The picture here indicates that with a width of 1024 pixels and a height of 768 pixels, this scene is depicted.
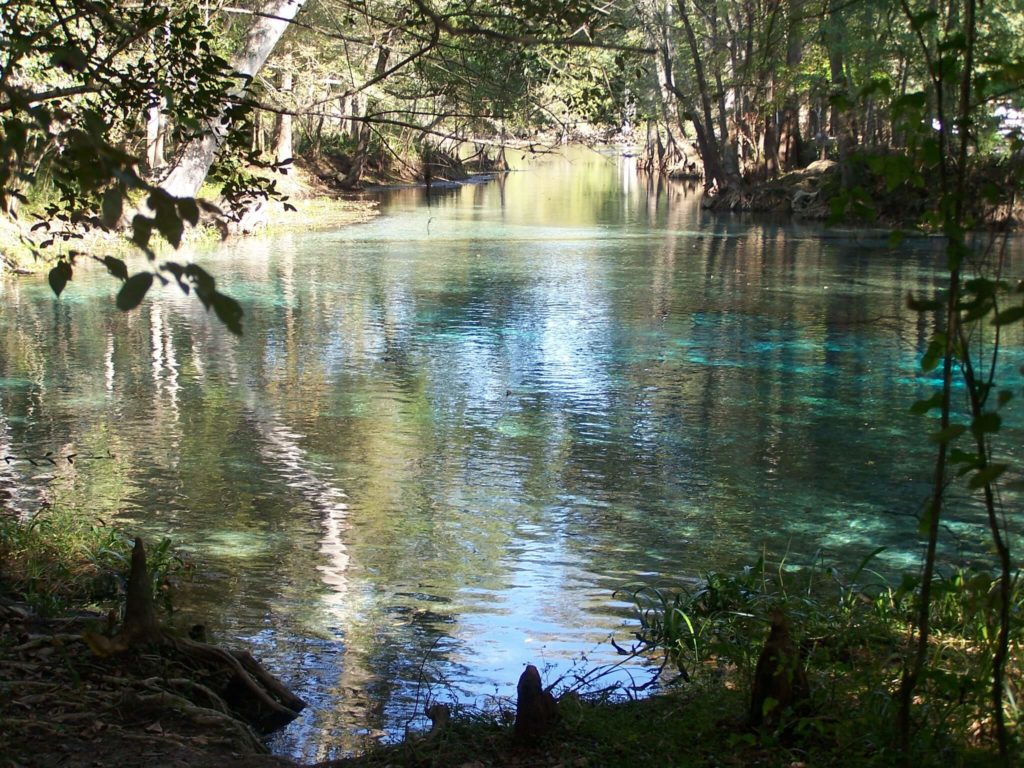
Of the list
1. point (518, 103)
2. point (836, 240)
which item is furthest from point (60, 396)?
point (836, 240)

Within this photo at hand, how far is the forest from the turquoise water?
49 mm

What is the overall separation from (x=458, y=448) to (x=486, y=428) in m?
0.61

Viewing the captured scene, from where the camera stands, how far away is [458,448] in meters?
8.27

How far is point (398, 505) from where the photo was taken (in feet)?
23.0

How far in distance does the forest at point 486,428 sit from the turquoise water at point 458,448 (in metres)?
0.05

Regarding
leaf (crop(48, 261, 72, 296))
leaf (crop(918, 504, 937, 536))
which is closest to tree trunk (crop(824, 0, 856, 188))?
leaf (crop(918, 504, 937, 536))

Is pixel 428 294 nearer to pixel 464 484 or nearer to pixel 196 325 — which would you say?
pixel 196 325

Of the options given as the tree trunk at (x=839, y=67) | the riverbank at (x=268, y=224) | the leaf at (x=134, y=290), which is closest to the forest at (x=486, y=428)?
the leaf at (x=134, y=290)

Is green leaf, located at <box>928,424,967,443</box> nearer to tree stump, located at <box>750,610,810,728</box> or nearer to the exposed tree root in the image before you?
A: tree stump, located at <box>750,610,810,728</box>

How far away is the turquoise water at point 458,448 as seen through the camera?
5.27 m

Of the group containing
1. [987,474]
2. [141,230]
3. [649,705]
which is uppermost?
[141,230]

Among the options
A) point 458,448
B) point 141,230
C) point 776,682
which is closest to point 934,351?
point 776,682

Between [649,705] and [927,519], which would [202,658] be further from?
[927,519]

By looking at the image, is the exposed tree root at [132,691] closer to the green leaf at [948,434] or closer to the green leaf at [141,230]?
the green leaf at [141,230]
